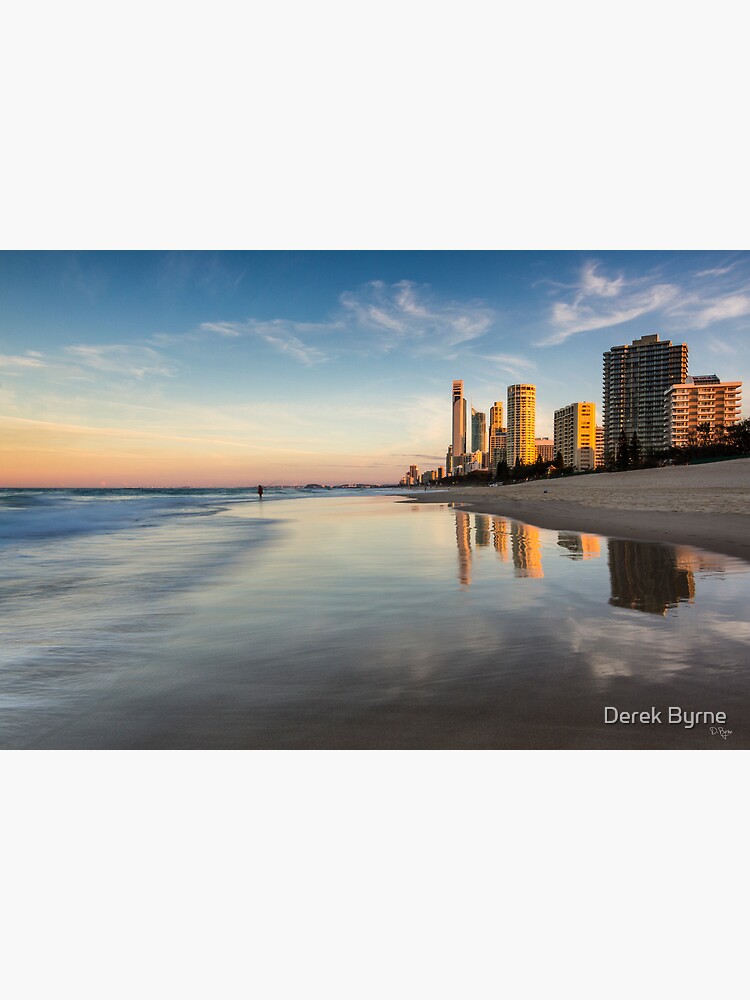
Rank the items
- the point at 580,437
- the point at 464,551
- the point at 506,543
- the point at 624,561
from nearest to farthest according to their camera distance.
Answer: the point at 624,561 < the point at 464,551 < the point at 506,543 < the point at 580,437

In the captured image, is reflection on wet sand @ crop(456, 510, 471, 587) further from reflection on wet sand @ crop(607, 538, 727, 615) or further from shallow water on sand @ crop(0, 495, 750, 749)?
reflection on wet sand @ crop(607, 538, 727, 615)

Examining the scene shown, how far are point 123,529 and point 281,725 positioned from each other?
20608mm

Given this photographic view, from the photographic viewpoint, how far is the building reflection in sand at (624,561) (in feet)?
21.2

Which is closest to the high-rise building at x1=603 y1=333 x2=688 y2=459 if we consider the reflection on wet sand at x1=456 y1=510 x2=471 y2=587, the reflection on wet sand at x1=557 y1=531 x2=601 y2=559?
the reflection on wet sand at x1=456 y1=510 x2=471 y2=587

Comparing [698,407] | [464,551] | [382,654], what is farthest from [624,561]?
[698,407]

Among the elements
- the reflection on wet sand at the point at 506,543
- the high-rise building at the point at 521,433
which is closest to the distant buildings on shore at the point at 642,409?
the high-rise building at the point at 521,433

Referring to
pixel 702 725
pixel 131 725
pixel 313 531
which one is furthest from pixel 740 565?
pixel 313 531

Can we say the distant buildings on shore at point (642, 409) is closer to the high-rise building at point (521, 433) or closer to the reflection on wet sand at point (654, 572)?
the high-rise building at point (521, 433)

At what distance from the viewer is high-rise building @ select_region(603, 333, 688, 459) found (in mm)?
120387

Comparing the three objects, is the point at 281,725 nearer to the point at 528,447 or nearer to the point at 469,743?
the point at 469,743

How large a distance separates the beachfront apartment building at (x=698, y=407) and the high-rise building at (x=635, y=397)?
390 cm

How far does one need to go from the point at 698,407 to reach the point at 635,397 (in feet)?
73.4

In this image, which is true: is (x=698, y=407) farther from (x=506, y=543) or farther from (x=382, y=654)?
(x=382, y=654)

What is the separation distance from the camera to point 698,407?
11419 centimetres
